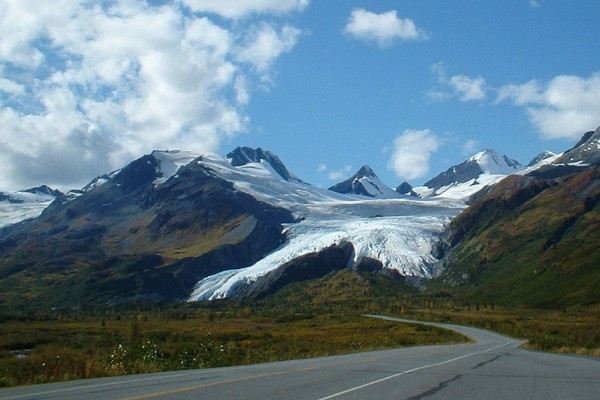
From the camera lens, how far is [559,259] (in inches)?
5753

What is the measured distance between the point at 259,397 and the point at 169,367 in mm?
12144

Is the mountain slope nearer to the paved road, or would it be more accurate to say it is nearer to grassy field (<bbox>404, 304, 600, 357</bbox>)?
grassy field (<bbox>404, 304, 600, 357</bbox>)

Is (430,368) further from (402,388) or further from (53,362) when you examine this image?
(53,362)

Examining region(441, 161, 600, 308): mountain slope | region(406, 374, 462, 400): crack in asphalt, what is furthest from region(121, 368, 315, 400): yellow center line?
region(441, 161, 600, 308): mountain slope

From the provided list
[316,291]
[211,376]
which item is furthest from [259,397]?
[316,291]

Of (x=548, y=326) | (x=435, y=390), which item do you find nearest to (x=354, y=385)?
(x=435, y=390)

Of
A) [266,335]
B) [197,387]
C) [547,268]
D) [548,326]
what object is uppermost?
→ [547,268]

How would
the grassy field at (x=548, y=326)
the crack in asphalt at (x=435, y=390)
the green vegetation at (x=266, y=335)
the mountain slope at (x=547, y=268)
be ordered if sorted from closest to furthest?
the crack in asphalt at (x=435, y=390)
the green vegetation at (x=266, y=335)
the grassy field at (x=548, y=326)
the mountain slope at (x=547, y=268)

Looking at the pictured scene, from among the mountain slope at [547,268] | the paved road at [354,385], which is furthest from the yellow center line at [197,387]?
the mountain slope at [547,268]

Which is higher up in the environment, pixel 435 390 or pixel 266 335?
pixel 266 335

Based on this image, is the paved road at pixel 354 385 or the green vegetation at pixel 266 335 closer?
the paved road at pixel 354 385

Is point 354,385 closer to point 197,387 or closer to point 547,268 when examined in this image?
point 197,387

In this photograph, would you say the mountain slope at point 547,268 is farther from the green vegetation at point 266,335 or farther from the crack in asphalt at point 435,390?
the crack in asphalt at point 435,390

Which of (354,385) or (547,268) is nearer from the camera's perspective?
(354,385)
